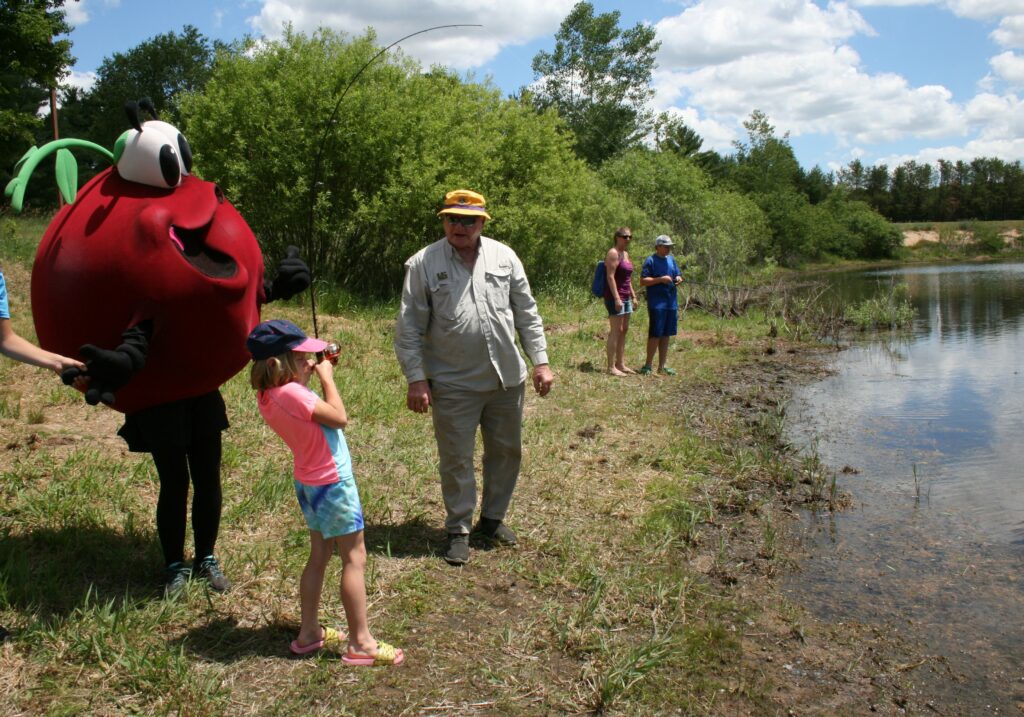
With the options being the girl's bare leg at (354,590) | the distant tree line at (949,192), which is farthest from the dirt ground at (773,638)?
the distant tree line at (949,192)

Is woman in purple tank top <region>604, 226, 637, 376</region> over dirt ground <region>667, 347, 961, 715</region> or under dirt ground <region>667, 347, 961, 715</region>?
over

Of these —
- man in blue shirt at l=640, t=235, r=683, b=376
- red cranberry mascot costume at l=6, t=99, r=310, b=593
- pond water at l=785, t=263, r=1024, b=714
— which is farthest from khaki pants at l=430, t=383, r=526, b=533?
man in blue shirt at l=640, t=235, r=683, b=376

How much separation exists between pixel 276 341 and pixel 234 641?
4.44 ft

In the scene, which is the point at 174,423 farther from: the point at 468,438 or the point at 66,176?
the point at 468,438

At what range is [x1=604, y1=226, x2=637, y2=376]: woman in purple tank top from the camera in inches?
406

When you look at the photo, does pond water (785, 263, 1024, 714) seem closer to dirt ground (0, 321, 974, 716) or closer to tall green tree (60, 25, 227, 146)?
dirt ground (0, 321, 974, 716)

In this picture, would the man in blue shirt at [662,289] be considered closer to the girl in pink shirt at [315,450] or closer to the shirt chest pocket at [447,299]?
the shirt chest pocket at [447,299]

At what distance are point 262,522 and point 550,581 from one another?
169 cm

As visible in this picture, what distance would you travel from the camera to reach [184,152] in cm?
381

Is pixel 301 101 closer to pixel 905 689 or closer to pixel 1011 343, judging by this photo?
pixel 905 689

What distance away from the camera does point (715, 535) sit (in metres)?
5.55

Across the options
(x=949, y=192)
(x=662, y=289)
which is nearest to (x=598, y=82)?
(x=662, y=289)

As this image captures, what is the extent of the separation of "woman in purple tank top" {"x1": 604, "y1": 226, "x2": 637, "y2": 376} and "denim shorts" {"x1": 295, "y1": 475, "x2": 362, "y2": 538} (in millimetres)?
7197

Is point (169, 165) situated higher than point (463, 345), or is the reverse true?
point (169, 165)
